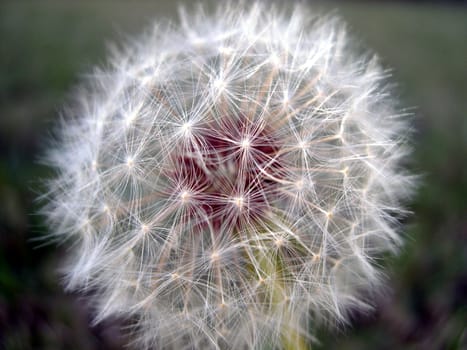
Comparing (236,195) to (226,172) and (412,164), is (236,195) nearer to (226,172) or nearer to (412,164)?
(226,172)

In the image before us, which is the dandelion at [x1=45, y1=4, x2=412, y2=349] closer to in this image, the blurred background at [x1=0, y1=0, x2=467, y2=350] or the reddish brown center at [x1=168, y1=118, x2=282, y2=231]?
the reddish brown center at [x1=168, y1=118, x2=282, y2=231]

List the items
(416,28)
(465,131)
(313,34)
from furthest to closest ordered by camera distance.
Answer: (416,28) → (465,131) → (313,34)

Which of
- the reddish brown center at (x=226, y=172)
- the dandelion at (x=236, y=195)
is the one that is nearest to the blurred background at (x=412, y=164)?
the dandelion at (x=236, y=195)

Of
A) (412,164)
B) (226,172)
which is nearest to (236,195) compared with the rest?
(226,172)

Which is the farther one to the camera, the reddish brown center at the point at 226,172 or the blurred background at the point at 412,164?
the blurred background at the point at 412,164

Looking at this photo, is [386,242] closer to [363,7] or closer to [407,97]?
[407,97]

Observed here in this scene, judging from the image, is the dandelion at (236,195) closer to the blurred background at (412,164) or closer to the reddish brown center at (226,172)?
the reddish brown center at (226,172)

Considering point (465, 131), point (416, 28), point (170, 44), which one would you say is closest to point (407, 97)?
point (465, 131)
